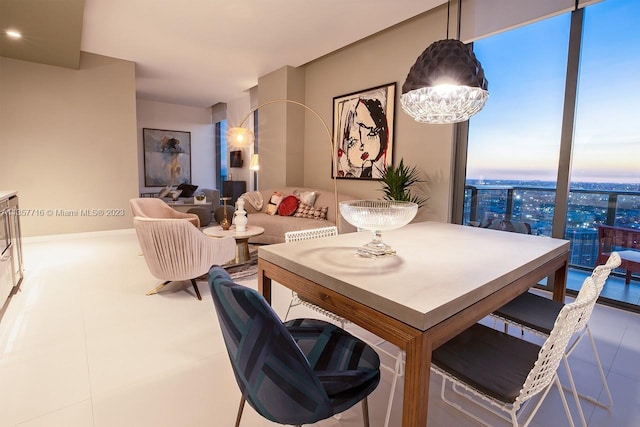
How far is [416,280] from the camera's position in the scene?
46.1 inches

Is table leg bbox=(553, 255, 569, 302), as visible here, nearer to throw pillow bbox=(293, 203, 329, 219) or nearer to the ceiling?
the ceiling

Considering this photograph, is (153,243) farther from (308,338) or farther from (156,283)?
(308,338)

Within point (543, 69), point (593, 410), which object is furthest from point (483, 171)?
point (593, 410)

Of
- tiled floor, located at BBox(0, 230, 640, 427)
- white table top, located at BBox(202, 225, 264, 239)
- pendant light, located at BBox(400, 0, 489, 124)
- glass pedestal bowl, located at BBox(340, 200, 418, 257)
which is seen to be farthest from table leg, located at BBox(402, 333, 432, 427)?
white table top, located at BBox(202, 225, 264, 239)

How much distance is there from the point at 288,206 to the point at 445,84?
3.66 m

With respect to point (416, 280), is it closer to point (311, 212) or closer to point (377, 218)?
point (377, 218)

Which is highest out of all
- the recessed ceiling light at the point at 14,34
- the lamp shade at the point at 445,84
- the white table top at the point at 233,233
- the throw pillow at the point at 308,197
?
the recessed ceiling light at the point at 14,34

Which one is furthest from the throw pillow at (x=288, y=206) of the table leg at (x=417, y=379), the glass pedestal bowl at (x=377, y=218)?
the table leg at (x=417, y=379)

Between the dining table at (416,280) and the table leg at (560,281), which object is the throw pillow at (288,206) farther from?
the table leg at (560,281)

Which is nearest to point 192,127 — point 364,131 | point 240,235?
point 364,131

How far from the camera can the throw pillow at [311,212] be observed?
192 inches

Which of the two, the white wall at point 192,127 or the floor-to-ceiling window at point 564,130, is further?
the white wall at point 192,127

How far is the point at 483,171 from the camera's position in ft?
12.4

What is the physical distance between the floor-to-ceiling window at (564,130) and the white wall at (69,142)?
18.1 feet
